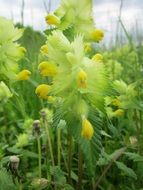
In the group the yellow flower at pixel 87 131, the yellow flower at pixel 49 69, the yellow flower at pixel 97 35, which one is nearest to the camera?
the yellow flower at pixel 87 131

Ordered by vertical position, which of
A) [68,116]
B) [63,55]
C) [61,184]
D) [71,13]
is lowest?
[61,184]

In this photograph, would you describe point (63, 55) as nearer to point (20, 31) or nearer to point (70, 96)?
point (70, 96)

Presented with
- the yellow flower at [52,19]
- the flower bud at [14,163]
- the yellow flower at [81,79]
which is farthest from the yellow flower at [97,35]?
the flower bud at [14,163]

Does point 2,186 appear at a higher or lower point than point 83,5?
lower

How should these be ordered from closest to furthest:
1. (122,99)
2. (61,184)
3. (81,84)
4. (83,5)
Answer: (81,84)
(83,5)
(61,184)
(122,99)

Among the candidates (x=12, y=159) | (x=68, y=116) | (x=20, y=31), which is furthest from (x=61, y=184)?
(x=20, y=31)

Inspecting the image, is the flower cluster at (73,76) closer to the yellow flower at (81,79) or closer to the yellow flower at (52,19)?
the yellow flower at (81,79)
